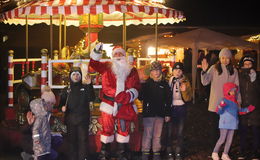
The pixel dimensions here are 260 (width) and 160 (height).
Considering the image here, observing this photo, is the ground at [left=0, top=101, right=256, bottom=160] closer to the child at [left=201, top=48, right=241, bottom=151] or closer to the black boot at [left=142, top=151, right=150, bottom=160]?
the black boot at [left=142, top=151, right=150, bottom=160]

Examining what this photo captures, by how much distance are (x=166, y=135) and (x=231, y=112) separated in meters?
1.47

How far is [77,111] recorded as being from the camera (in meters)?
8.35

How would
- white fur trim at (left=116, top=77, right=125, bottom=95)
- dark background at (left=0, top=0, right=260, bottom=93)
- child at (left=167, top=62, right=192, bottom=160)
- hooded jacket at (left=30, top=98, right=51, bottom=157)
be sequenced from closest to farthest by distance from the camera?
hooded jacket at (left=30, top=98, right=51, bottom=157), white fur trim at (left=116, top=77, right=125, bottom=95), child at (left=167, top=62, right=192, bottom=160), dark background at (left=0, top=0, right=260, bottom=93)

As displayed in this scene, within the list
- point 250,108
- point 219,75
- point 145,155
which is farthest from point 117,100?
point 250,108

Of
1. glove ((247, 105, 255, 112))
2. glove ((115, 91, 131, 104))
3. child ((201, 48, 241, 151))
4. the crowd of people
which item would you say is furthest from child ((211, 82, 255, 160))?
glove ((115, 91, 131, 104))

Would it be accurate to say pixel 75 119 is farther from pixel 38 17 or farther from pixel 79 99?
pixel 38 17

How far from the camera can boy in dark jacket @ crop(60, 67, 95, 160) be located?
8.35 m

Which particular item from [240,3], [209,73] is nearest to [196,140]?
[209,73]

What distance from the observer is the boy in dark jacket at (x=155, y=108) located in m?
8.80

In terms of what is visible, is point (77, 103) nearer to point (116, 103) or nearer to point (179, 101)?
point (116, 103)

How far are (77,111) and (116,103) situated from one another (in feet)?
2.49

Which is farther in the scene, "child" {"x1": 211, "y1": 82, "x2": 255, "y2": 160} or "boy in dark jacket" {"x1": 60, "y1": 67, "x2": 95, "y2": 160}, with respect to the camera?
"child" {"x1": 211, "y1": 82, "x2": 255, "y2": 160}

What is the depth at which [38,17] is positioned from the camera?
14.4 meters

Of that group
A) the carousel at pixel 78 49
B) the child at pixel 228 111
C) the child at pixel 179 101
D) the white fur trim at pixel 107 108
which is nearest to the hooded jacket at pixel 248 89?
the child at pixel 228 111
